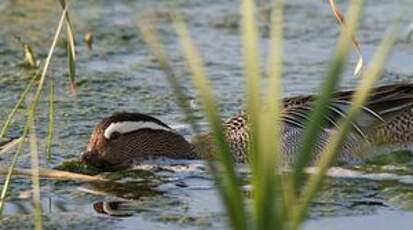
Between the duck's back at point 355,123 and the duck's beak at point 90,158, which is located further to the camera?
the duck's back at point 355,123

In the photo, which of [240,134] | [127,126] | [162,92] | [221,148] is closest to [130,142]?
[127,126]

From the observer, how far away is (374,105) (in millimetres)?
7746

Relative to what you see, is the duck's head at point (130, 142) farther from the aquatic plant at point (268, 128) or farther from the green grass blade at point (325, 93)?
the green grass blade at point (325, 93)

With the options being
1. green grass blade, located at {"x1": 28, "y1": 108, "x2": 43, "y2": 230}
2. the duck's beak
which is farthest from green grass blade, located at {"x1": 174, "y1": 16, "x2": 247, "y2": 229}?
the duck's beak

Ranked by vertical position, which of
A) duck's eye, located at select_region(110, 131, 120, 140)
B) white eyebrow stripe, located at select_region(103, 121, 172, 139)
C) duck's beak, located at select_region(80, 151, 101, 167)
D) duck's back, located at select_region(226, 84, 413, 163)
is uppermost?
duck's back, located at select_region(226, 84, 413, 163)

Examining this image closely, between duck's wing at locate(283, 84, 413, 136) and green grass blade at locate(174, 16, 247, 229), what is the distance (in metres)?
3.78

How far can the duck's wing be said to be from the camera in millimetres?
7316

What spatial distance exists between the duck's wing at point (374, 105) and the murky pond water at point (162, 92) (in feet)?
1.39

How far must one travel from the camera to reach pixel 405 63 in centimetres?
916

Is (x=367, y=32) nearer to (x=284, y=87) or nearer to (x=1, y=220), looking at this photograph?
(x=284, y=87)

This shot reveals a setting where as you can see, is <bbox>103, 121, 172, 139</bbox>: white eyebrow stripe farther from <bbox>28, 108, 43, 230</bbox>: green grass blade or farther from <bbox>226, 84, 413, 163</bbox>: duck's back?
<bbox>28, 108, 43, 230</bbox>: green grass blade

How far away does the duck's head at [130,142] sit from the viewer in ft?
23.1

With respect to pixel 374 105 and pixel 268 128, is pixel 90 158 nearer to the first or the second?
pixel 374 105

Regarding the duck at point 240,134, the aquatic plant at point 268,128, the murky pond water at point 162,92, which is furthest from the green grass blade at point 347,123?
the duck at point 240,134
